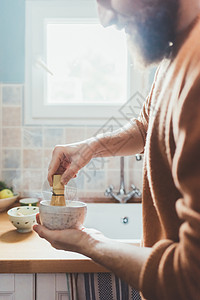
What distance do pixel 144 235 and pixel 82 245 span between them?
0.18 meters

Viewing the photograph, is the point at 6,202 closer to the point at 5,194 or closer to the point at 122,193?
the point at 5,194

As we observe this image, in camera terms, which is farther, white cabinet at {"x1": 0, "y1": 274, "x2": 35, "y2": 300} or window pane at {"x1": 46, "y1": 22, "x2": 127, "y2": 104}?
window pane at {"x1": 46, "y1": 22, "x2": 127, "y2": 104}

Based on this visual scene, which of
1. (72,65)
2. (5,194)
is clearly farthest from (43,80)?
(5,194)

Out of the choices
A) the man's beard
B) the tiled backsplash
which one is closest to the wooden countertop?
the man's beard

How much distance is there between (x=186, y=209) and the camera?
441mm

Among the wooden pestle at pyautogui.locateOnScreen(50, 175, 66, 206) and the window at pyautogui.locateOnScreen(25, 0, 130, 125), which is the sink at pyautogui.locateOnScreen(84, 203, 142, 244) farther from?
the wooden pestle at pyautogui.locateOnScreen(50, 175, 66, 206)

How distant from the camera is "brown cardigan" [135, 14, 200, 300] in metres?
0.43

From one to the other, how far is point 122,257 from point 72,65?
145 centimetres

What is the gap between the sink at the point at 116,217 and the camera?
1574mm

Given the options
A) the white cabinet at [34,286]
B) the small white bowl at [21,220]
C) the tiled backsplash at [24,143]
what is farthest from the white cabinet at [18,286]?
the tiled backsplash at [24,143]

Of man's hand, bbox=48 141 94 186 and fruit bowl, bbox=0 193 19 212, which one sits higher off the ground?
man's hand, bbox=48 141 94 186

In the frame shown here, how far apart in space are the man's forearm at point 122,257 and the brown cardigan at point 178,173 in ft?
0.08

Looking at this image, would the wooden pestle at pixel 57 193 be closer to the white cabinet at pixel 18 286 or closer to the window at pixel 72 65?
the white cabinet at pixel 18 286

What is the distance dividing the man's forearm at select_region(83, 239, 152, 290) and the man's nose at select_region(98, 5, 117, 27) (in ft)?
1.52
